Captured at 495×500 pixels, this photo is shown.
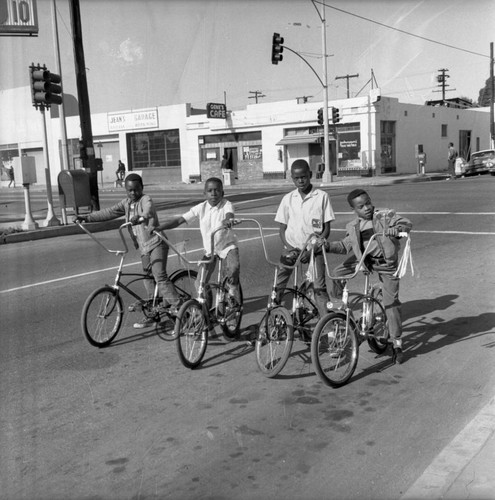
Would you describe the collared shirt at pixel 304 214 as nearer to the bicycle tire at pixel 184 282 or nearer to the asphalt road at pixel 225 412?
the asphalt road at pixel 225 412

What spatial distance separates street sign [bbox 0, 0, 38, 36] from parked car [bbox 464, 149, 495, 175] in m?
24.1

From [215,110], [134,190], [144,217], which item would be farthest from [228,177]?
[144,217]

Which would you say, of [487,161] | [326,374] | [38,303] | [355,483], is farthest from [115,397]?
[487,161]

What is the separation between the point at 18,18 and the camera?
16406 mm

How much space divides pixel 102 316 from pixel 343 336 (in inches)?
97.4

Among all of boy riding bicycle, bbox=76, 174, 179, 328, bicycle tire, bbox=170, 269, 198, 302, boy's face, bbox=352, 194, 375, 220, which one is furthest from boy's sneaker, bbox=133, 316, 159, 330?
boy's face, bbox=352, 194, 375, 220

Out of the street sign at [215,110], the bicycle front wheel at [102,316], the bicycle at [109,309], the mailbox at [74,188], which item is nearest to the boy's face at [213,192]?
the bicycle at [109,309]

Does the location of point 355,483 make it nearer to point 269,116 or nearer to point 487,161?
point 487,161

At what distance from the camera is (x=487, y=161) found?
32219mm

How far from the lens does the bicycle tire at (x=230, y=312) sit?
19.0 feet

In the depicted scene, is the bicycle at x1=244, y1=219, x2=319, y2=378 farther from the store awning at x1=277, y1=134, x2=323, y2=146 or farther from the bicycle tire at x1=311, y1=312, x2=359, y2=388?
the store awning at x1=277, y1=134, x2=323, y2=146

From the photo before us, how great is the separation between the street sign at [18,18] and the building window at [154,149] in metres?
31.8

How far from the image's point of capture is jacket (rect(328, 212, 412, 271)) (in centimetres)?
493

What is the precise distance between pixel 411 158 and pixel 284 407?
41.6m
